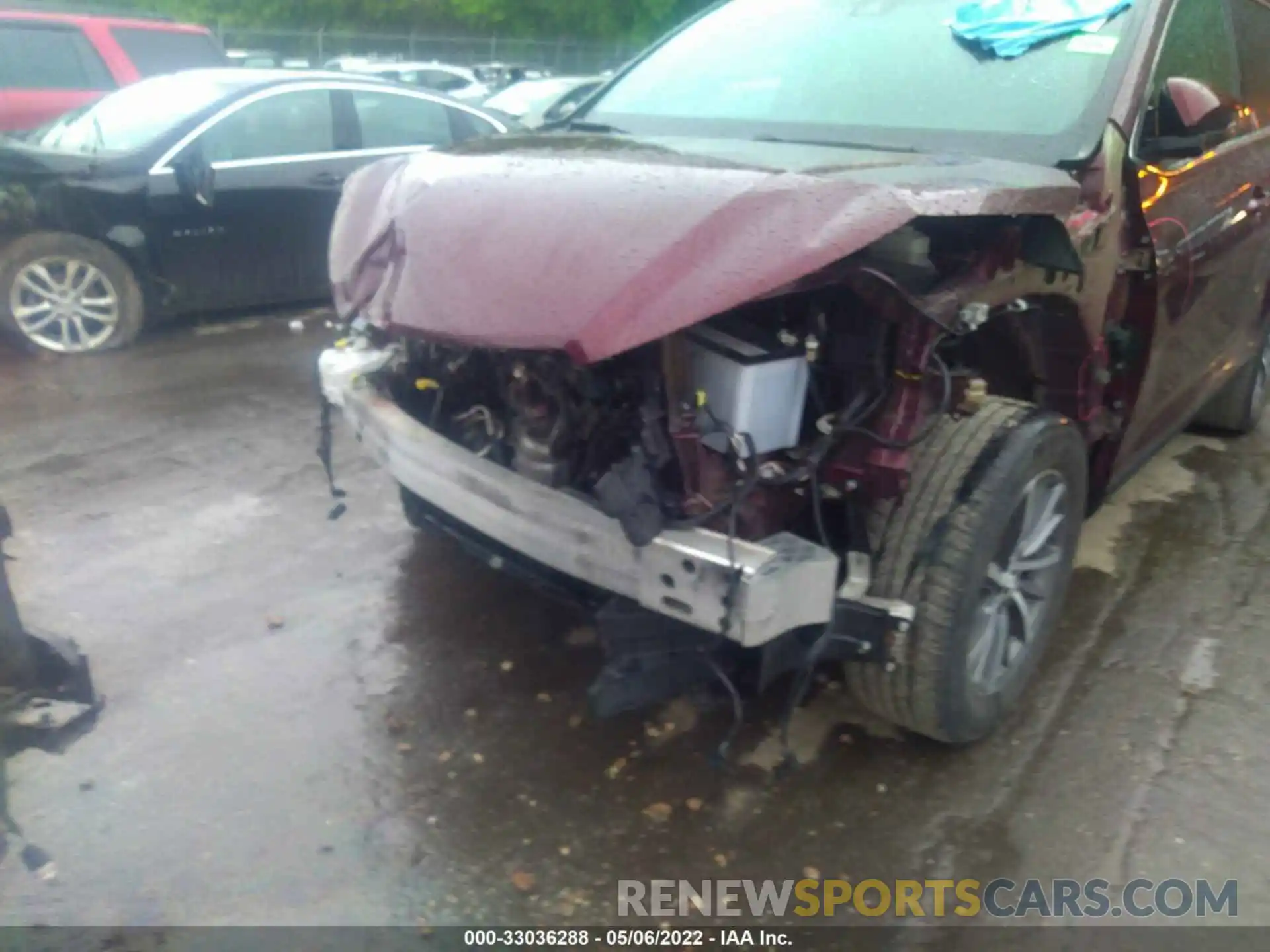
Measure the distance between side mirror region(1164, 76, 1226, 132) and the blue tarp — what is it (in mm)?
332

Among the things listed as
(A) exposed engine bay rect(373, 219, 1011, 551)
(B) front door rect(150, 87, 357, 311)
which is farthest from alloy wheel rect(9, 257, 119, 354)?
(A) exposed engine bay rect(373, 219, 1011, 551)

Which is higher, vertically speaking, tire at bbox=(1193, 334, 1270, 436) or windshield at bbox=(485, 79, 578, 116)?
windshield at bbox=(485, 79, 578, 116)

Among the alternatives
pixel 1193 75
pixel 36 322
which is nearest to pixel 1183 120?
pixel 1193 75

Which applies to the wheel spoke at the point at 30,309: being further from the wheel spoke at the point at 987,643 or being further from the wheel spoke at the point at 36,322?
the wheel spoke at the point at 987,643

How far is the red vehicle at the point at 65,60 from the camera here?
26.1 feet

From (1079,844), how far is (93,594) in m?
3.06

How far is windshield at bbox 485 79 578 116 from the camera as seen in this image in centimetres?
1134

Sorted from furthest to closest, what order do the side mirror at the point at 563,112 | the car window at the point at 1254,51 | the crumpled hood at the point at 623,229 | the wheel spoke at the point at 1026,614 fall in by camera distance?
the car window at the point at 1254,51 → the side mirror at the point at 563,112 → the wheel spoke at the point at 1026,614 → the crumpled hood at the point at 623,229

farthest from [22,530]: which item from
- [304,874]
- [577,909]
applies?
[577,909]

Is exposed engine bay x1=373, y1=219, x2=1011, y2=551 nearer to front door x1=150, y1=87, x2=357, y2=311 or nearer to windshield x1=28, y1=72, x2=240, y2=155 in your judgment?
front door x1=150, y1=87, x2=357, y2=311

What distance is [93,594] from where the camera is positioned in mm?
3480

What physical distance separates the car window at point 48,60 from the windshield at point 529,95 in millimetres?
4049

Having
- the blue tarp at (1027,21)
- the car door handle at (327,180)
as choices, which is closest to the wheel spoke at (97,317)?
the car door handle at (327,180)

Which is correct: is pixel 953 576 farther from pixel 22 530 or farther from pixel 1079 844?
pixel 22 530
